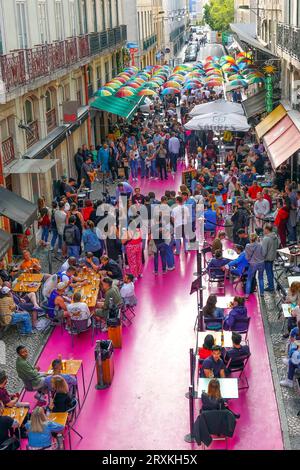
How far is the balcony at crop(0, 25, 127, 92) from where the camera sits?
19500 mm

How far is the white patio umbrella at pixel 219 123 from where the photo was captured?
28.0 metres

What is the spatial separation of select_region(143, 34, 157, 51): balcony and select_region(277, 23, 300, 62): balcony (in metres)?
33.8

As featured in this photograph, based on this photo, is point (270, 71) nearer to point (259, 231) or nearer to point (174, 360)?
point (259, 231)

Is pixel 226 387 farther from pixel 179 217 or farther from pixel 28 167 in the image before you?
pixel 28 167

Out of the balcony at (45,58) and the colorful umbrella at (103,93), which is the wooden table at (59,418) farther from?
the colorful umbrella at (103,93)

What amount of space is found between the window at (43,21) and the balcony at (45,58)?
481 mm

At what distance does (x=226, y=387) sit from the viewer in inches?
483

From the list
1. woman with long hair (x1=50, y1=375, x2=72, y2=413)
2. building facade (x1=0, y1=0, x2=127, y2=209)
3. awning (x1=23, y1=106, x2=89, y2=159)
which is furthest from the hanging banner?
woman with long hair (x1=50, y1=375, x2=72, y2=413)

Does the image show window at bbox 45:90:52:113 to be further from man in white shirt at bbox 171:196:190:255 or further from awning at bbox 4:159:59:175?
man in white shirt at bbox 171:196:190:255
